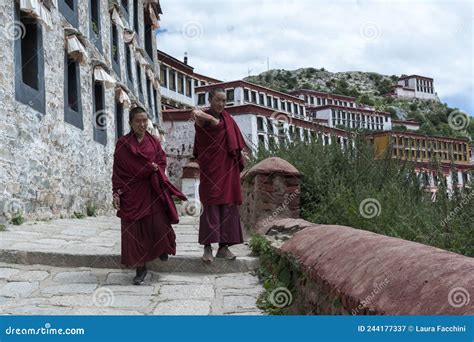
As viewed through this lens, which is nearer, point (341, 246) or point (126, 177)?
point (341, 246)

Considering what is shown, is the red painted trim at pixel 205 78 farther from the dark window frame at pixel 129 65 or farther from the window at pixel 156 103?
the dark window frame at pixel 129 65

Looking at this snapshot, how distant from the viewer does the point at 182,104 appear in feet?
113

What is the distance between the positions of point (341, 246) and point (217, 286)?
71.9 inches

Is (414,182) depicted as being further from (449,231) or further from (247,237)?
(449,231)

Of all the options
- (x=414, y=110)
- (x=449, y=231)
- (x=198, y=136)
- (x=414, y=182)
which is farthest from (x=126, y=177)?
(x=414, y=110)

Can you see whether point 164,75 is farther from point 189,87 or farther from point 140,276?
point 140,276

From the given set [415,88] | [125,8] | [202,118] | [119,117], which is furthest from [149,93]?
[415,88]

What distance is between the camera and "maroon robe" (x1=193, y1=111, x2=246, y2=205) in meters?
5.02

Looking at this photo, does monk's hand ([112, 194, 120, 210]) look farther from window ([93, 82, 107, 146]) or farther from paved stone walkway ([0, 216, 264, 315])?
window ([93, 82, 107, 146])

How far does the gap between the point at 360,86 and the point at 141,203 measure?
4739 inches

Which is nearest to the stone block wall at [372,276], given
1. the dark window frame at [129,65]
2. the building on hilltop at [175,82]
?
the dark window frame at [129,65]

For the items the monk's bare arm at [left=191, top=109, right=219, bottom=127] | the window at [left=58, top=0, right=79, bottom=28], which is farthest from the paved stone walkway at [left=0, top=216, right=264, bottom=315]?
the window at [left=58, top=0, right=79, bottom=28]

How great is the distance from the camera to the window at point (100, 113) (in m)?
12.7

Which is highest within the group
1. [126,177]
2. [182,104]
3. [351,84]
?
[351,84]
